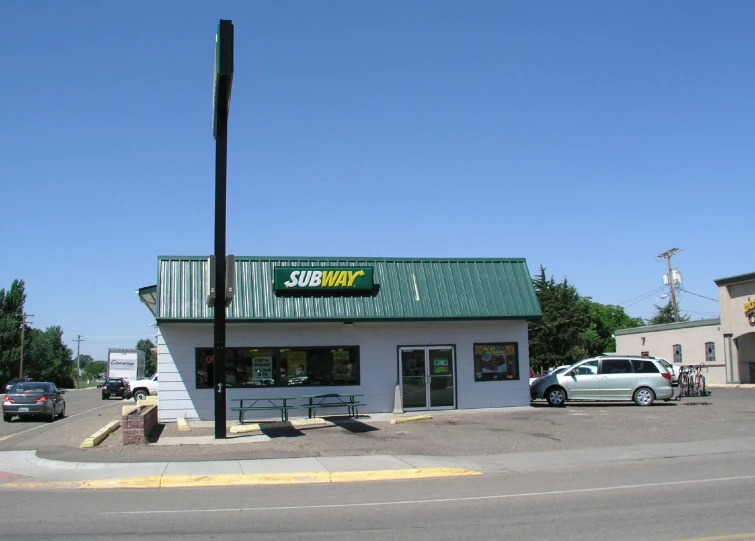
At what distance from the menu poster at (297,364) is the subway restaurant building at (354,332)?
0.03 meters

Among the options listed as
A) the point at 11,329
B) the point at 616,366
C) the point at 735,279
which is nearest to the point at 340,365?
the point at 616,366

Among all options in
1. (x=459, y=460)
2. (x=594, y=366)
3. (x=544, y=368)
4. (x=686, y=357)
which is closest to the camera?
(x=459, y=460)

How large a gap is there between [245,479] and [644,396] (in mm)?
16952

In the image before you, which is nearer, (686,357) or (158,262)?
(158,262)

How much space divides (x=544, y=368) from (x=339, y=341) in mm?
36331

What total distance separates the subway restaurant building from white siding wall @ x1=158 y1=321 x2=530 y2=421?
0.11 ft

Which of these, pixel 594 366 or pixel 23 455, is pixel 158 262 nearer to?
pixel 23 455

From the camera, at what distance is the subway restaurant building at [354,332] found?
21344 mm

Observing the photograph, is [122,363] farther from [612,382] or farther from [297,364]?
[612,382]

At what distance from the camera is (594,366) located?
2483 cm

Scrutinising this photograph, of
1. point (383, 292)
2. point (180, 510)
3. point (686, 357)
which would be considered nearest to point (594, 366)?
point (383, 292)

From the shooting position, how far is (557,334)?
181 feet

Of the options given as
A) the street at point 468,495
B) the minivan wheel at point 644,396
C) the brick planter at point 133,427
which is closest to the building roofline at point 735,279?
the minivan wheel at point 644,396

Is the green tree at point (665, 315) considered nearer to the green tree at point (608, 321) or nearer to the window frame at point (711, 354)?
the green tree at point (608, 321)
